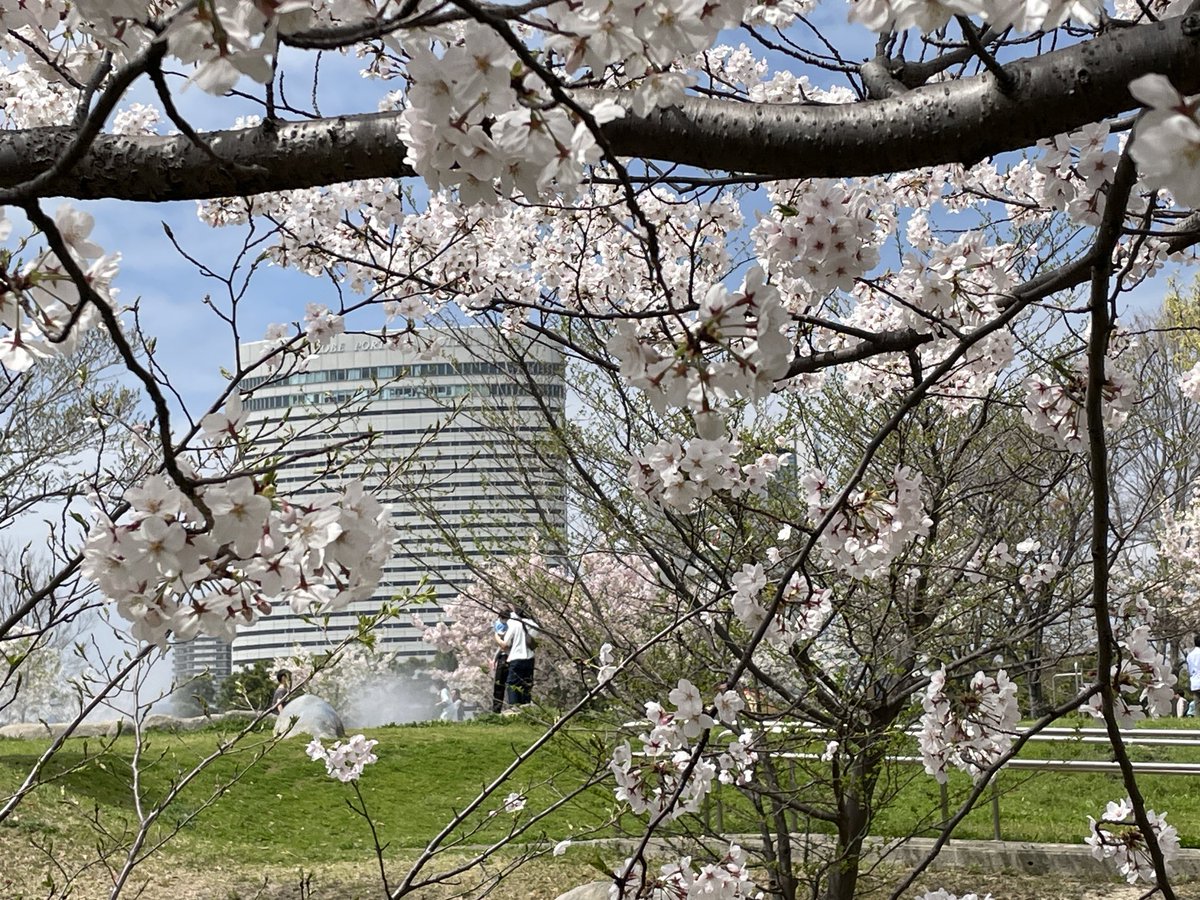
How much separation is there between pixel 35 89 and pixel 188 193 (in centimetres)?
366

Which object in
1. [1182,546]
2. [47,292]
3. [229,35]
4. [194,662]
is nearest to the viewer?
[229,35]

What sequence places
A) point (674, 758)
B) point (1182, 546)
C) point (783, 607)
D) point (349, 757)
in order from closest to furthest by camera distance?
1. point (674, 758)
2. point (783, 607)
3. point (349, 757)
4. point (1182, 546)

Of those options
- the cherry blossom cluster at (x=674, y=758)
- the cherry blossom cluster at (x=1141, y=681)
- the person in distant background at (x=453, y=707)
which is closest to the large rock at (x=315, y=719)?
the person in distant background at (x=453, y=707)

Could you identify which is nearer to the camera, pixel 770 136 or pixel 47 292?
pixel 47 292

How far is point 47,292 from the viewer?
103cm

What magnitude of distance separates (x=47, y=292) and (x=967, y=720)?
212cm

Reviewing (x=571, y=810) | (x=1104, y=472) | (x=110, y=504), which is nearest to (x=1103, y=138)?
(x=1104, y=472)

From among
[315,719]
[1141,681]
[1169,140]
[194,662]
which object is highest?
[194,662]

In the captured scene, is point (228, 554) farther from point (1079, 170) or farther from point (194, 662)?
point (194, 662)

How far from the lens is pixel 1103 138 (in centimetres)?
184

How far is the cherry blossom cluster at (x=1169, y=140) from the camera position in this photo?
598mm

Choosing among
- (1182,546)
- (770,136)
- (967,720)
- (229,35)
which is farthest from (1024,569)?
(1182,546)

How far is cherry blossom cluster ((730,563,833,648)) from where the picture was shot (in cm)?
232

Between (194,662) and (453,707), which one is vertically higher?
(194,662)
